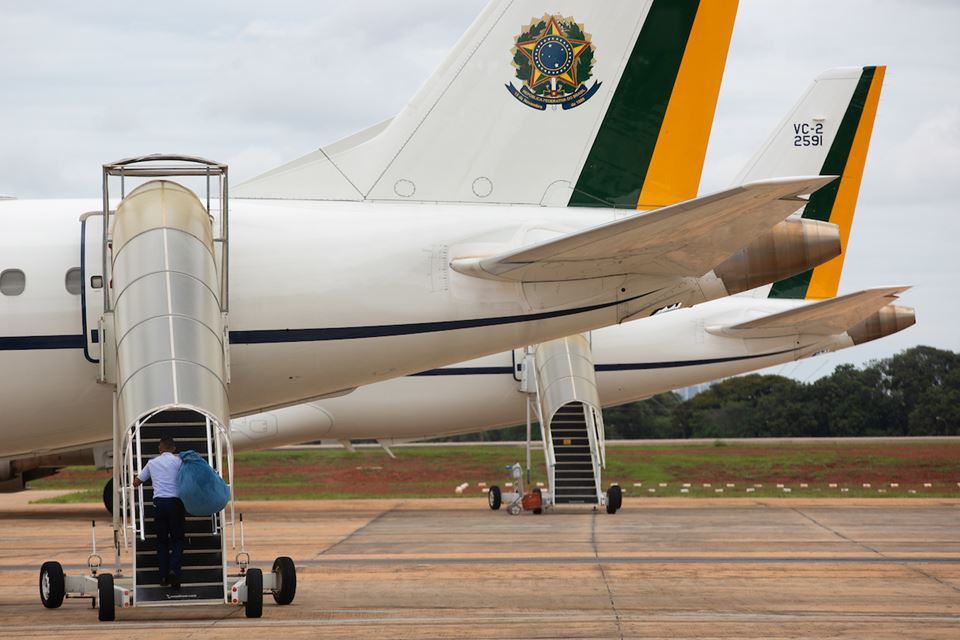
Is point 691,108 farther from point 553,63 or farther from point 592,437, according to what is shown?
point 592,437

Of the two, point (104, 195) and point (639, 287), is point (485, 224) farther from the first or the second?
point (104, 195)

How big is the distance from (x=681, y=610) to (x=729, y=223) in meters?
4.71

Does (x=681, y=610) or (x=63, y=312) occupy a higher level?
(x=63, y=312)

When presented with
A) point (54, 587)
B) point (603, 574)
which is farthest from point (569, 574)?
point (54, 587)

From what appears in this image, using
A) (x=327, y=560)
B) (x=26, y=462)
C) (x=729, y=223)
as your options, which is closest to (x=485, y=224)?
(x=729, y=223)

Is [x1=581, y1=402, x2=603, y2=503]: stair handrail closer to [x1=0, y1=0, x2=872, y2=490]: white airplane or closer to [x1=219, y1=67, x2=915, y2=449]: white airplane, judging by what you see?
[x1=219, y1=67, x2=915, y2=449]: white airplane

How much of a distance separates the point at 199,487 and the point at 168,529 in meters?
0.85

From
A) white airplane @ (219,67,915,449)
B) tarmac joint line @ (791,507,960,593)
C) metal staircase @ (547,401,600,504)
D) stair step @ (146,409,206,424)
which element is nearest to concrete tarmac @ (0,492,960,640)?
tarmac joint line @ (791,507,960,593)

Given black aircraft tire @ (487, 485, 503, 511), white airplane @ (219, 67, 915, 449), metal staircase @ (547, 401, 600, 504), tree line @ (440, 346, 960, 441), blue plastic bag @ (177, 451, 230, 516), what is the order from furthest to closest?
1. tree line @ (440, 346, 960, 441)
2. black aircraft tire @ (487, 485, 503, 511)
3. white airplane @ (219, 67, 915, 449)
4. metal staircase @ (547, 401, 600, 504)
5. blue plastic bag @ (177, 451, 230, 516)

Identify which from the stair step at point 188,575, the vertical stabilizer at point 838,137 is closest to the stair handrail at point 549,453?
the vertical stabilizer at point 838,137

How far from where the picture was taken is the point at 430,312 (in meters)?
14.9

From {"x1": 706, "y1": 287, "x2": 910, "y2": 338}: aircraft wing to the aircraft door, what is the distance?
16632 mm

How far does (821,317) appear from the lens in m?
30.5

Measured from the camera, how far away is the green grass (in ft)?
146
